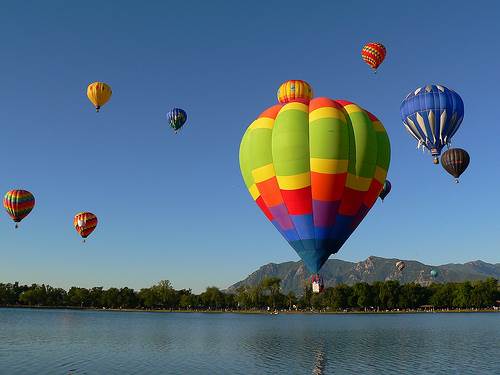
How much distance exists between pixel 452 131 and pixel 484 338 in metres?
33.8

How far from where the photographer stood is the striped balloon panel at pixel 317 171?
3306cm

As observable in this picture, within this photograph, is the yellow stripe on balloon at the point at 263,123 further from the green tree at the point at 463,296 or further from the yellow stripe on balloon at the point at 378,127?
the green tree at the point at 463,296

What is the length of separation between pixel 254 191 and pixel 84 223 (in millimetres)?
63819

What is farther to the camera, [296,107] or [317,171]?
[296,107]

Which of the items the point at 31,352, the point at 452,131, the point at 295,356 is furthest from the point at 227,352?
the point at 452,131

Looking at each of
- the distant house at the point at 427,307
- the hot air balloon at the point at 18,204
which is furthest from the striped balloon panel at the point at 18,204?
the distant house at the point at 427,307

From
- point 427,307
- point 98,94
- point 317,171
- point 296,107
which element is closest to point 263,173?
point 317,171

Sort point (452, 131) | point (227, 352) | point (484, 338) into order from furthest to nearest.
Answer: point (484, 338)
point (227, 352)
point (452, 131)

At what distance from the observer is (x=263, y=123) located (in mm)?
35625

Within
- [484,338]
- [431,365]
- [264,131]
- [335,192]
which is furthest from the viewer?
[484,338]

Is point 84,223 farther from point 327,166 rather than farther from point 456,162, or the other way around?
point 327,166

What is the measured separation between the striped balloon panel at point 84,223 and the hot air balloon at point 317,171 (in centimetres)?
6408

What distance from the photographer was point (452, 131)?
174 feet

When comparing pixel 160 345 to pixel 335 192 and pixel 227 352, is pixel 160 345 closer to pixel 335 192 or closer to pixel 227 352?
pixel 227 352
